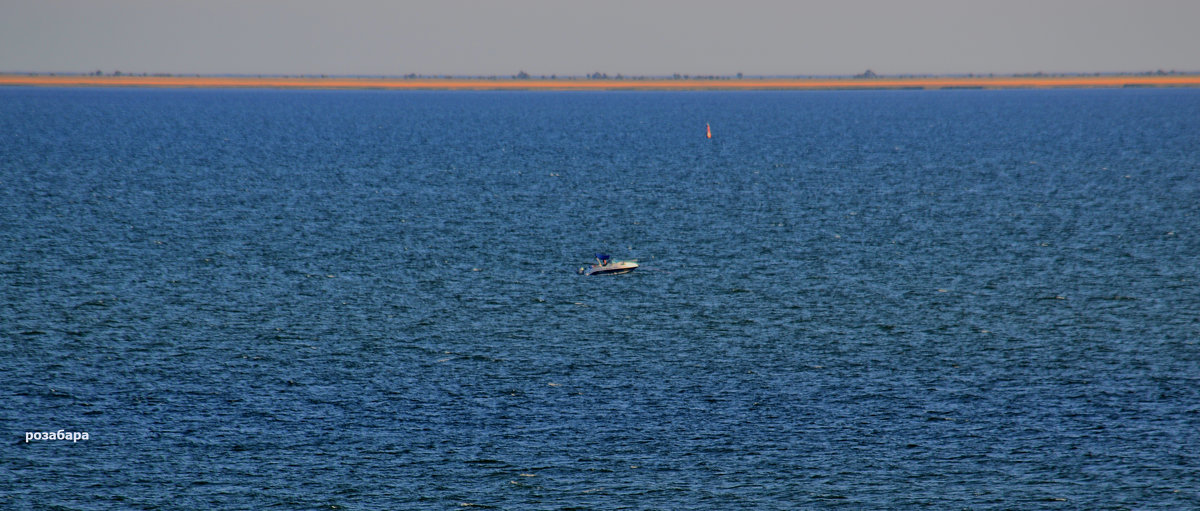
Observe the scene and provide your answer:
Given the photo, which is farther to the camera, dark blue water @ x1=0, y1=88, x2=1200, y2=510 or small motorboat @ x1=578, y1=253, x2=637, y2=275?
small motorboat @ x1=578, y1=253, x2=637, y2=275

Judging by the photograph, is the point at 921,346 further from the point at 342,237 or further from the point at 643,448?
the point at 342,237

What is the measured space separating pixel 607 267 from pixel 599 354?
22.0 m

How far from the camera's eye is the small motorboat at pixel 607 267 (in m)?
83.2

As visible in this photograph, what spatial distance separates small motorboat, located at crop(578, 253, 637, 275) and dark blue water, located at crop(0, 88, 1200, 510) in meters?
1.00

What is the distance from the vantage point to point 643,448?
47.8 m

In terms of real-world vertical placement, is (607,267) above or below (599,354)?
above

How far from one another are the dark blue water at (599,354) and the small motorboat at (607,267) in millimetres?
1005

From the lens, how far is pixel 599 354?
61812 mm

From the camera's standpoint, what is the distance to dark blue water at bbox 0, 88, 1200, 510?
44.8m

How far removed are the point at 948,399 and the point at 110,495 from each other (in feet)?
126

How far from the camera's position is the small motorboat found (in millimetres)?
83250

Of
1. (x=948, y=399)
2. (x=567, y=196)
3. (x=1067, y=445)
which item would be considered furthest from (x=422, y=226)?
(x=1067, y=445)

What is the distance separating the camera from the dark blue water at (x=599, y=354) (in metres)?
44.8

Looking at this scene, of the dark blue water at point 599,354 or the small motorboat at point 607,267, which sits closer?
the dark blue water at point 599,354
